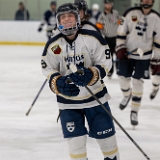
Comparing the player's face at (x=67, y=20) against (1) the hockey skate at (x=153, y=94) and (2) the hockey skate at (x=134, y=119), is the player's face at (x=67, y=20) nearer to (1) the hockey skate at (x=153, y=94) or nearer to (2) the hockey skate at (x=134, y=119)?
(2) the hockey skate at (x=134, y=119)

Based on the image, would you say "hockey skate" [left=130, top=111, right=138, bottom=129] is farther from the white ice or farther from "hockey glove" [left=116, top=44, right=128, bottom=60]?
"hockey glove" [left=116, top=44, right=128, bottom=60]

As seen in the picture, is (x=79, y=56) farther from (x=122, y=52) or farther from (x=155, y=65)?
(x=155, y=65)

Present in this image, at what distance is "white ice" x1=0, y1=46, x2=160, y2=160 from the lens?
3.61 m

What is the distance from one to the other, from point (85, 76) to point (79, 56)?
0.16 metres

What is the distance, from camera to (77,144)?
2.64m

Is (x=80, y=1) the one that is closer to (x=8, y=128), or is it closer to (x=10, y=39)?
(x=8, y=128)

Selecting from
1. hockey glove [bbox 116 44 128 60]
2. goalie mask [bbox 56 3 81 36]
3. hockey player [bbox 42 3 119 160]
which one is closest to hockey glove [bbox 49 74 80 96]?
hockey player [bbox 42 3 119 160]

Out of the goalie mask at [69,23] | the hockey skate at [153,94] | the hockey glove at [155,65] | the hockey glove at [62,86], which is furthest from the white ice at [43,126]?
the goalie mask at [69,23]

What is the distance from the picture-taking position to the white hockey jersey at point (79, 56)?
8.66ft

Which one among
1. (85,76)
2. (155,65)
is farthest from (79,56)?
(155,65)

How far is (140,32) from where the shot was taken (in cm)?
Answer: 444

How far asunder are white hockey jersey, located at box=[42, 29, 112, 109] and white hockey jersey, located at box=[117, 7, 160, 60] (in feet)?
5.91

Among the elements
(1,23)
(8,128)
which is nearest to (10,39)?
(1,23)

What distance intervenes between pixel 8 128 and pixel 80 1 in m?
1.34
